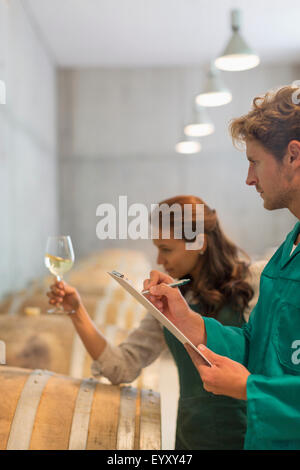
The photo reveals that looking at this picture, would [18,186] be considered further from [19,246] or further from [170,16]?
[170,16]

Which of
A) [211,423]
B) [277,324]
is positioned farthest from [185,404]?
[277,324]

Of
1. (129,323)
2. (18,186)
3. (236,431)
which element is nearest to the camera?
(236,431)

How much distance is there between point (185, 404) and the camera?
4.04ft

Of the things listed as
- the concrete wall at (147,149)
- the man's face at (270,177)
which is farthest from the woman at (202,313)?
the concrete wall at (147,149)

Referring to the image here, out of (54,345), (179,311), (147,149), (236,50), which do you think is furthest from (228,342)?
(147,149)

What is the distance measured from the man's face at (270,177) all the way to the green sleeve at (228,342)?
251 mm

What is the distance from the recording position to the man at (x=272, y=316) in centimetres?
74

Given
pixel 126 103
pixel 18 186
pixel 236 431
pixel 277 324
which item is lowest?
pixel 236 431

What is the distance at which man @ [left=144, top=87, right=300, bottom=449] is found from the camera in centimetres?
74

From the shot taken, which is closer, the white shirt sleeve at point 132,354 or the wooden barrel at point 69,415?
the wooden barrel at point 69,415

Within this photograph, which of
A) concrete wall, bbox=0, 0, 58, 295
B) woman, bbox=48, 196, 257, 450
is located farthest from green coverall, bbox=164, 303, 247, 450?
concrete wall, bbox=0, 0, 58, 295

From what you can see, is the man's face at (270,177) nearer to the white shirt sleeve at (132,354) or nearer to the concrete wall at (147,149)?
the white shirt sleeve at (132,354)

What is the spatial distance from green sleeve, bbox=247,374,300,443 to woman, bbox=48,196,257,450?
18.1 inches

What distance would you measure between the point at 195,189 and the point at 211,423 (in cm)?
416
